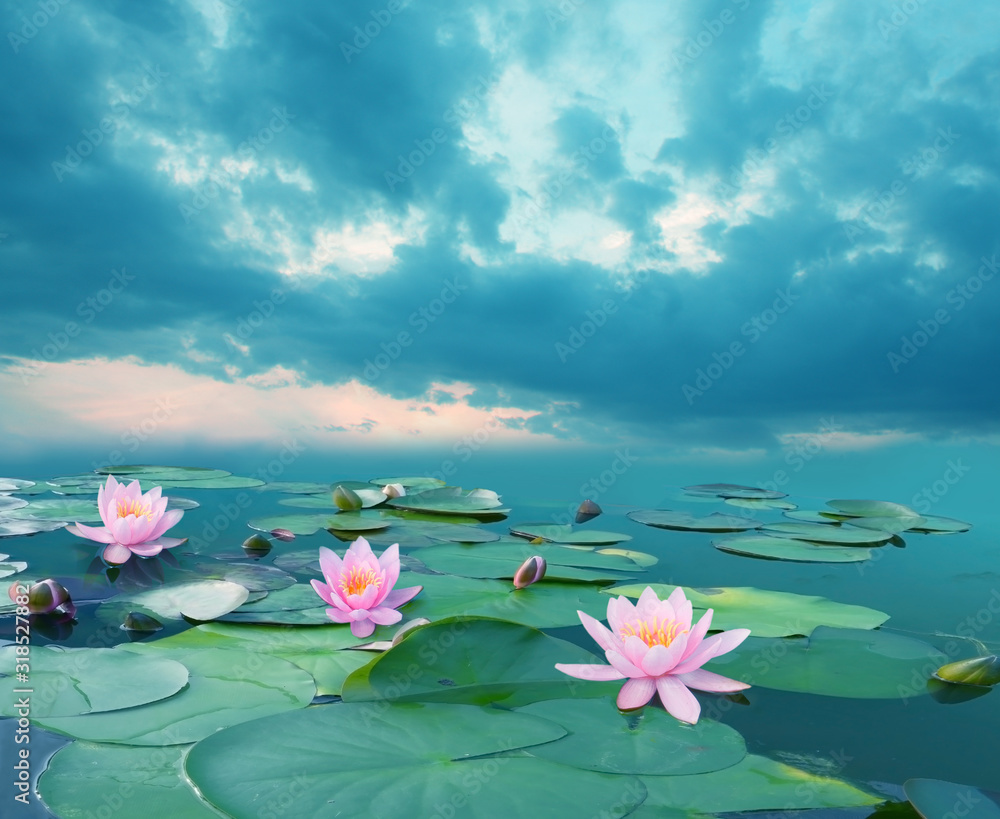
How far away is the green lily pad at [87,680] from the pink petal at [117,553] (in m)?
1.30

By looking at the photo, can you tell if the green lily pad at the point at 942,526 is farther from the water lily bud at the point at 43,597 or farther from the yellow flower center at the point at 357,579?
the water lily bud at the point at 43,597

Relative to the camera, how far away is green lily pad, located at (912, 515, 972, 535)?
17.0 feet

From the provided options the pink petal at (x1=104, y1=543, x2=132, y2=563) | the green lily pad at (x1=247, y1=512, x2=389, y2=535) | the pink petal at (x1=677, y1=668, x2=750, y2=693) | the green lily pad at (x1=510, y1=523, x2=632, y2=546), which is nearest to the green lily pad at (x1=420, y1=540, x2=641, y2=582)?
the green lily pad at (x1=510, y1=523, x2=632, y2=546)

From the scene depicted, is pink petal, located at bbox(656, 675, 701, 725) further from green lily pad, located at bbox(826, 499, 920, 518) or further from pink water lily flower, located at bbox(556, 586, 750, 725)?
green lily pad, located at bbox(826, 499, 920, 518)

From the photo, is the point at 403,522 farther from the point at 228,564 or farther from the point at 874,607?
the point at 874,607

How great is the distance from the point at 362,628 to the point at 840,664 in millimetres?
1599

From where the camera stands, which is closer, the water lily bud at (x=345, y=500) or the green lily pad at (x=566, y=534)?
the green lily pad at (x=566, y=534)

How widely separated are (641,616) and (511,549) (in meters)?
2.03

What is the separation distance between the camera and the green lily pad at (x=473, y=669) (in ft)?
5.58

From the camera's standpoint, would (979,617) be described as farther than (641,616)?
Yes

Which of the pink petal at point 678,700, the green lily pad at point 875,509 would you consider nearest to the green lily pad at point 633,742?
the pink petal at point 678,700

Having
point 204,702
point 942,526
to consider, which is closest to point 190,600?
point 204,702

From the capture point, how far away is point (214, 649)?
208cm

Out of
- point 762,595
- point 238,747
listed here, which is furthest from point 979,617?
point 238,747
